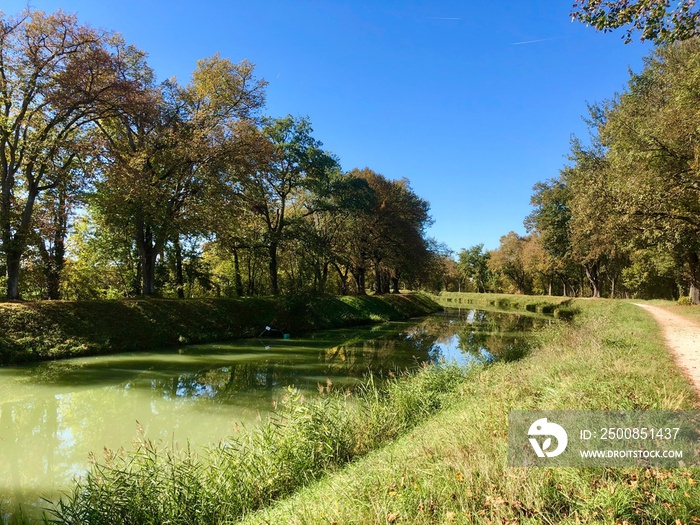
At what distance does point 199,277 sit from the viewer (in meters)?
27.5

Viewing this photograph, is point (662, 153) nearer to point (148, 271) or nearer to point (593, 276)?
point (148, 271)

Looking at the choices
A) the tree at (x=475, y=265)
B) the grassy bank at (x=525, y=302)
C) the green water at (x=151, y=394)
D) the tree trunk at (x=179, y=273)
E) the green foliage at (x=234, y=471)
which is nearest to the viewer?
the green foliage at (x=234, y=471)

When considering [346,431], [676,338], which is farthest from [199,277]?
[676,338]

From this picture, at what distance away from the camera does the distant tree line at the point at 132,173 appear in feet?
49.1

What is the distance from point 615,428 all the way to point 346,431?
369 centimetres

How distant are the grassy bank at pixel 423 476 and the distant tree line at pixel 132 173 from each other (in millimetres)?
14866

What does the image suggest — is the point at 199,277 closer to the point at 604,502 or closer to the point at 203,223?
the point at 203,223

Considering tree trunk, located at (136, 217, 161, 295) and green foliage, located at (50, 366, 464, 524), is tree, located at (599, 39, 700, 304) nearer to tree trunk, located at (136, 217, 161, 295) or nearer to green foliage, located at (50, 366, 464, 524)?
green foliage, located at (50, 366, 464, 524)

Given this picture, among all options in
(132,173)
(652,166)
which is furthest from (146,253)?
(652,166)

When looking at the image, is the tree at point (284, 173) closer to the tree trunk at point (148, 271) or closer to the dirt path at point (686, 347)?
the tree trunk at point (148, 271)

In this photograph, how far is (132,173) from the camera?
1703cm

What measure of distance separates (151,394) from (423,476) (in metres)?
8.42


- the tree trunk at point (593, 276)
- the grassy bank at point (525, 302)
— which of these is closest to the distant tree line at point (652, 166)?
the grassy bank at point (525, 302)

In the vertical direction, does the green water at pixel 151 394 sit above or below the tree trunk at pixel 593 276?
below
